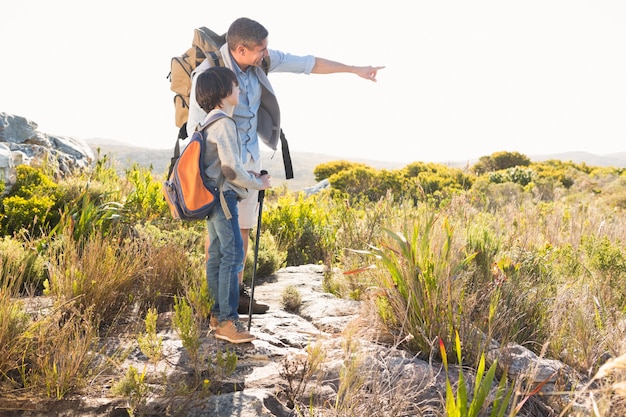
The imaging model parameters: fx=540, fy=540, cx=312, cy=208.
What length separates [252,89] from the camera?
3783 mm

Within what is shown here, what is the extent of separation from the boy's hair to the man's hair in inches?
16.0

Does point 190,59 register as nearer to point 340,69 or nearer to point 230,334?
point 340,69

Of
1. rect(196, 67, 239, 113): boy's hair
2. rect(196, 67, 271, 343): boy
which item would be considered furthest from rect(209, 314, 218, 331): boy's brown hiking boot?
rect(196, 67, 239, 113): boy's hair

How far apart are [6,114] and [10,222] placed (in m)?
4.84

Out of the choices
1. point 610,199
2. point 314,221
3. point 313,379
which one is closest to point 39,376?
point 313,379

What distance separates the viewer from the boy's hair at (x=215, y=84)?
3197mm

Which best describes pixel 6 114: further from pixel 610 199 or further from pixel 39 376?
pixel 610 199

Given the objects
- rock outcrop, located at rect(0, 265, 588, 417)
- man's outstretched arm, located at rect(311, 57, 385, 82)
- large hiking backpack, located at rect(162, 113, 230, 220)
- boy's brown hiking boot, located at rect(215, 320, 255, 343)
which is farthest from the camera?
man's outstretched arm, located at rect(311, 57, 385, 82)

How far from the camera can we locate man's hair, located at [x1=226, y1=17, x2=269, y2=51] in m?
3.50

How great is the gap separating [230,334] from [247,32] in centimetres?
192

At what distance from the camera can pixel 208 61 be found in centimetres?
365

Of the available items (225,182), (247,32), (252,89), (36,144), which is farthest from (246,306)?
(36,144)

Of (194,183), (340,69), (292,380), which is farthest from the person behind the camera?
→ (340,69)

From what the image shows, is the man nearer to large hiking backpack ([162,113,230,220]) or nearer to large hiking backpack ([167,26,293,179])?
large hiking backpack ([167,26,293,179])
